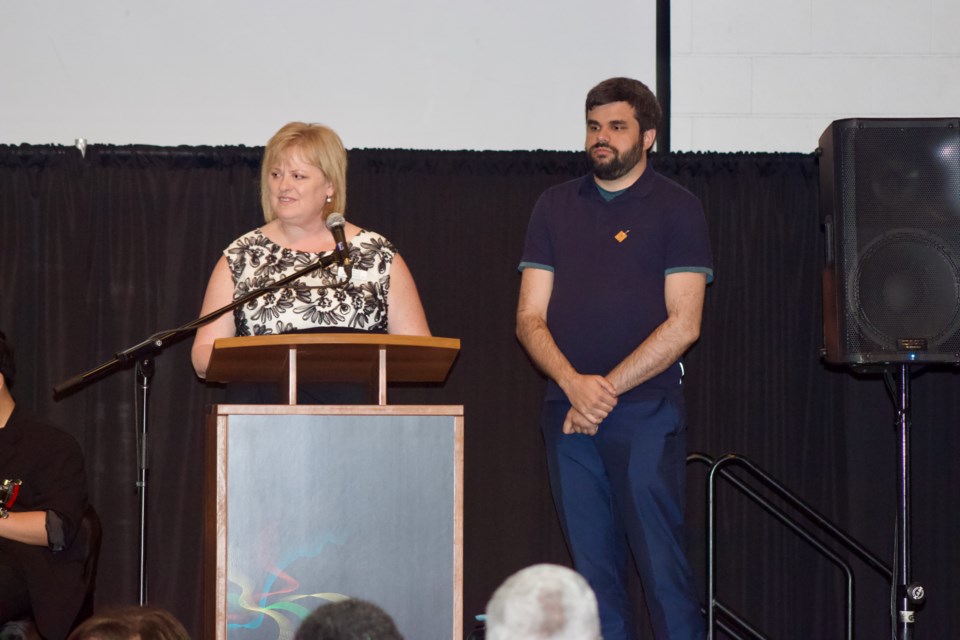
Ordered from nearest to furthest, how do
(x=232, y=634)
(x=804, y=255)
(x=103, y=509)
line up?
(x=232, y=634)
(x=103, y=509)
(x=804, y=255)

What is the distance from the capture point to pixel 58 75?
15.3 feet

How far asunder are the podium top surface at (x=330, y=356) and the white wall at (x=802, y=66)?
233 cm

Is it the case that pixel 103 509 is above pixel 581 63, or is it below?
below

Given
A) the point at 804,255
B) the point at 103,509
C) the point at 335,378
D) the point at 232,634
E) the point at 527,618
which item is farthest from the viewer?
the point at 804,255

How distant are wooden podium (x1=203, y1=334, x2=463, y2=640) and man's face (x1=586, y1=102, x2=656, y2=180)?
3.79ft

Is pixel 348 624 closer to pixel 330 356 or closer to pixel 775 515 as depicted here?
pixel 330 356

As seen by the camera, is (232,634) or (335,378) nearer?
(232,634)

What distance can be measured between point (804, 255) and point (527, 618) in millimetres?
4045

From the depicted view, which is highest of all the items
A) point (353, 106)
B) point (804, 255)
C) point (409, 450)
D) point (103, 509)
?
point (353, 106)

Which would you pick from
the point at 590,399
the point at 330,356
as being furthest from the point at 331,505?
the point at 590,399

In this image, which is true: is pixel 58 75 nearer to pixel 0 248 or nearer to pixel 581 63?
pixel 0 248

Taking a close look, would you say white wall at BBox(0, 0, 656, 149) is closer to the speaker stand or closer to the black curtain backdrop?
the black curtain backdrop

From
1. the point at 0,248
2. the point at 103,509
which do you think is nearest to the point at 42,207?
the point at 0,248

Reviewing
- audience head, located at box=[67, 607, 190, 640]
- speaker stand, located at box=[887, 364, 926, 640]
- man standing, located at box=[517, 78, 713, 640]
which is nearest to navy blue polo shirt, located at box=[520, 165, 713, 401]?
man standing, located at box=[517, 78, 713, 640]
